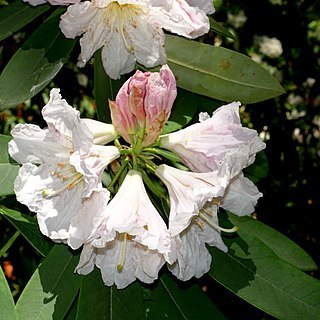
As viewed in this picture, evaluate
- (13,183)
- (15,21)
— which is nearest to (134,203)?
(13,183)

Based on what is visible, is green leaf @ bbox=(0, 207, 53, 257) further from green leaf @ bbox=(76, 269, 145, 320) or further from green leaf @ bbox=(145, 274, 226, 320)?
green leaf @ bbox=(145, 274, 226, 320)

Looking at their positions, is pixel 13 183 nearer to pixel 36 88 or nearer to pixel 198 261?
pixel 36 88

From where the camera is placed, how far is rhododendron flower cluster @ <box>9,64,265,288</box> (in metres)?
0.98

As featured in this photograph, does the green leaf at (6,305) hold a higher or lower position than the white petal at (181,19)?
lower

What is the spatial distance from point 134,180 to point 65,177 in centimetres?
10

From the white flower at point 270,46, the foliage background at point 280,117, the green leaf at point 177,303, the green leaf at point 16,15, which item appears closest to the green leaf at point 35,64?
the green leaf at point 16,15

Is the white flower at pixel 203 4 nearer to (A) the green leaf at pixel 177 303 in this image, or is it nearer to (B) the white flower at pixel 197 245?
(B) the white flower at pixel 197 245

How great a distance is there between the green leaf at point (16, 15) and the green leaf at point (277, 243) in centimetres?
48

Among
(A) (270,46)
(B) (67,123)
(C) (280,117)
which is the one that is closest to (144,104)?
(B) (67,123)

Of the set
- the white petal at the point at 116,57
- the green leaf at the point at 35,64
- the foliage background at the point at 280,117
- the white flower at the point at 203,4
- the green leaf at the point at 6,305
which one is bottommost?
the foliage background at the point at 280,117

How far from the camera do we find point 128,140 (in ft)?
3.51

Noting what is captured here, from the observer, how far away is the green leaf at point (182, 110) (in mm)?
1239

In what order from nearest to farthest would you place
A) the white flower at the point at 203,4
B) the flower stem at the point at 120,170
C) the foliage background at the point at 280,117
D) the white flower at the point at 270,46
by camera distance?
the flower stem at the point at 120,170 → the white flower at the point at 203,4 → the foliage background at the point at 280,117 → the white flower at the point at 270,46

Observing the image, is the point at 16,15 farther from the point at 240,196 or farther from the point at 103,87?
the point at 240,196
